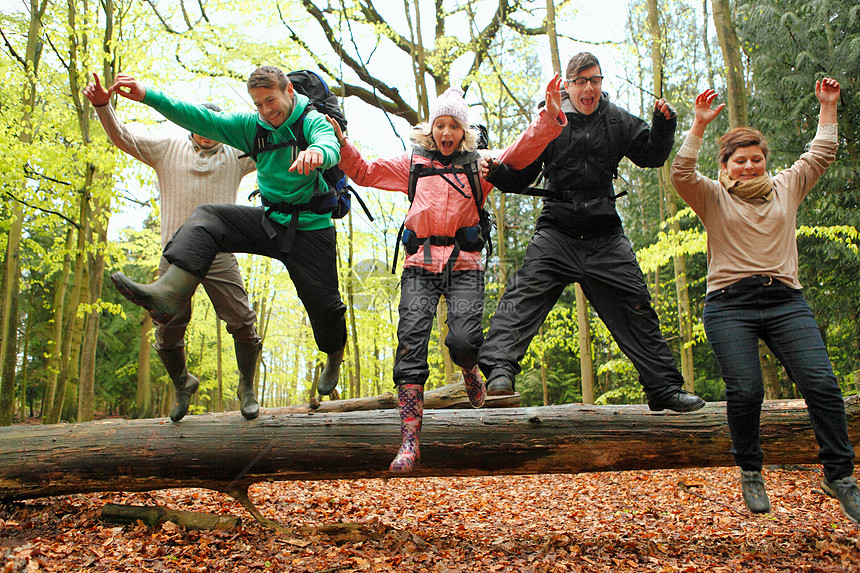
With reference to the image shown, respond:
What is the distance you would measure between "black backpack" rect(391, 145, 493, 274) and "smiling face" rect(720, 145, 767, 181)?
1.70 metres

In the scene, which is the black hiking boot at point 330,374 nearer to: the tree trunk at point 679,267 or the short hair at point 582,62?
the short hair at point 582,62

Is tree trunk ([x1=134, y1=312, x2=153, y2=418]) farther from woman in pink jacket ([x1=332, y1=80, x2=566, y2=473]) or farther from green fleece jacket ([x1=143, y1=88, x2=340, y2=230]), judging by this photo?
woman in pink jacket ([x1=332, y1=80, x2=566, y2=473])

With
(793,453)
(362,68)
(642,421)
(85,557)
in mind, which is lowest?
(85,557)

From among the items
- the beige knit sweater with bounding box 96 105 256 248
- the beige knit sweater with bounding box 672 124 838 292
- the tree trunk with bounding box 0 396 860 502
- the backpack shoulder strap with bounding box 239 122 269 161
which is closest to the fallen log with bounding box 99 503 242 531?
the tree trunk with bounding box 0 396 860 502

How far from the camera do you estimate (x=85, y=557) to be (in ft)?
14.5

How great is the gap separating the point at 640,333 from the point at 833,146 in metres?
1.75

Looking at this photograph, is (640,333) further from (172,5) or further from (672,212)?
(172,5)

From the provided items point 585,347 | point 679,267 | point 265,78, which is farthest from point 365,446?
point 679,267

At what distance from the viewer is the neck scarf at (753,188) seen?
366cm

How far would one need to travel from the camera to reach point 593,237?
13.1 ft

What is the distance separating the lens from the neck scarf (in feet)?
12.0

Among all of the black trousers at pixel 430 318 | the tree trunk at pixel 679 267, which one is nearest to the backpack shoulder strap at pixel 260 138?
the black trousers at pixel 430 318

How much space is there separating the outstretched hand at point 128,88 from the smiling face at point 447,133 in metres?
2.01

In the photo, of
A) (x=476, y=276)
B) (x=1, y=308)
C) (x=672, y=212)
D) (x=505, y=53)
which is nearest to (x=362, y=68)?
(x=505, y=53)
